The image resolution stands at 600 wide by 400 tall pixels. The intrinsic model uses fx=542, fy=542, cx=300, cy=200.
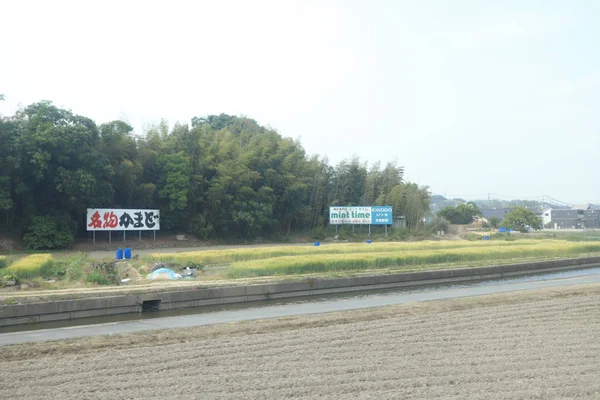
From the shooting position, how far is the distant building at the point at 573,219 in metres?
74.0

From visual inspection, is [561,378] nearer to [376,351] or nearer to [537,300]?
[376,351]

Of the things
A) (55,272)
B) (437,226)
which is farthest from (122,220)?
(437,226)

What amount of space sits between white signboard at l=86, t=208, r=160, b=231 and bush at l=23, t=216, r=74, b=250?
4.76 ft

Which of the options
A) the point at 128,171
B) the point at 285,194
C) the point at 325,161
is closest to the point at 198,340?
the point at 128,171

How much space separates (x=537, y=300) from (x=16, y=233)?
962 inches

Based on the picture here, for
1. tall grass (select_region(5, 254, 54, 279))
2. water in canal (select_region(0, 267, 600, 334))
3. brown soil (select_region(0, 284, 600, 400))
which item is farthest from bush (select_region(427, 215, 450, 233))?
brown soil (select_region(0, 284, 600, 400))

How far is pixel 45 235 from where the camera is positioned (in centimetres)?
2612

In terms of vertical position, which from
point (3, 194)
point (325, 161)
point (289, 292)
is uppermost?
point (325, 161)

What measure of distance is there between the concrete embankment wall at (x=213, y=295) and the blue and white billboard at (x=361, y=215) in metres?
16.7

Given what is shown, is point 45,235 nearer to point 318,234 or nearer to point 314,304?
point 314,304

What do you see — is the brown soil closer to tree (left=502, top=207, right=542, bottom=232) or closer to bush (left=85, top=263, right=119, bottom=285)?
bush (left=85, top=263, right=119, bottom=285)

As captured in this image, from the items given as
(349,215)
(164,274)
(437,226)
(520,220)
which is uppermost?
(349,215)

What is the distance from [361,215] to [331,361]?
32381 mm

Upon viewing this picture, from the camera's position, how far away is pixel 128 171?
99.2 ft
